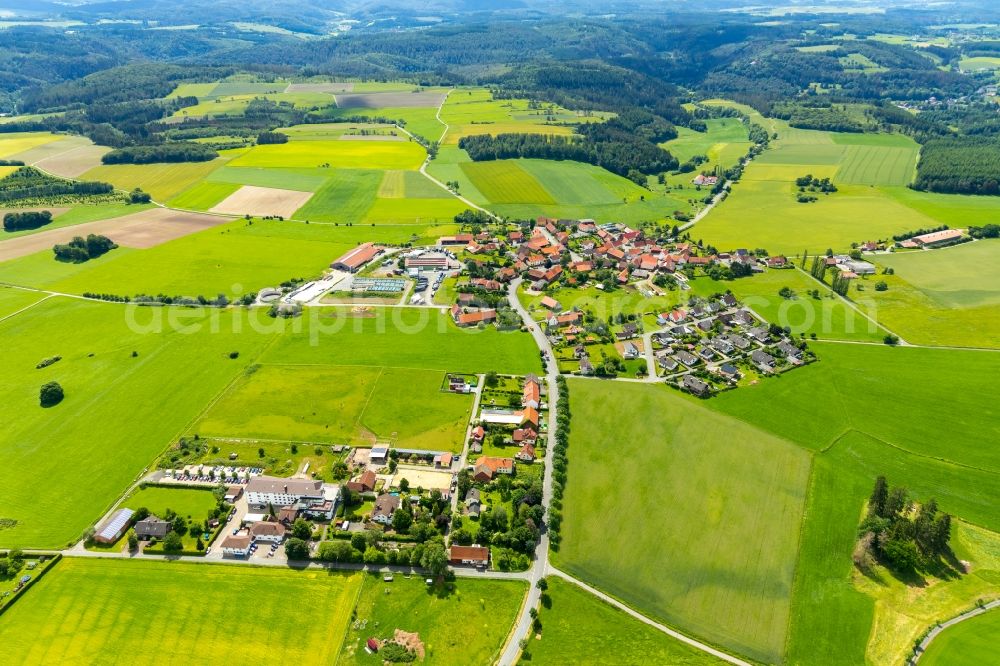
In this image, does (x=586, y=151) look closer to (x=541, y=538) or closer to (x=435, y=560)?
(x=541, y=538)

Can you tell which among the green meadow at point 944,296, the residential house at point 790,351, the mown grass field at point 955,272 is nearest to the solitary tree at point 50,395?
the residential house at point 790,351

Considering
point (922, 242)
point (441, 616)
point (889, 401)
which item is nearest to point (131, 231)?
point (441, 616)

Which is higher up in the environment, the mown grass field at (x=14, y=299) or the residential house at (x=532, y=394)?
the mown grass field at (x=14, y=299)

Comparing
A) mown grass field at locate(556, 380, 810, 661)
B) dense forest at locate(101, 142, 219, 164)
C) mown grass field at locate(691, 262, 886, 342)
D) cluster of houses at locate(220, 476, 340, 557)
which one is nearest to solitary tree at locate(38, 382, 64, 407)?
cluster of houses at locate(220, 476, 340, 557)

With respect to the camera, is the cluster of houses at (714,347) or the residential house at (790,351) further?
the residential house at (790,351)

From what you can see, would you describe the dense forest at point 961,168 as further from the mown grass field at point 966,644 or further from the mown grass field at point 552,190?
the mown grass field at point 966,644

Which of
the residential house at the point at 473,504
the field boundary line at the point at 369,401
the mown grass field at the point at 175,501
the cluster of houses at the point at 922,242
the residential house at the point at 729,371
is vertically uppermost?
the cluster of houses at the point at 922,242

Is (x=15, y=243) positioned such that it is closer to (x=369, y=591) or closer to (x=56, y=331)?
(x=56, y=331)
